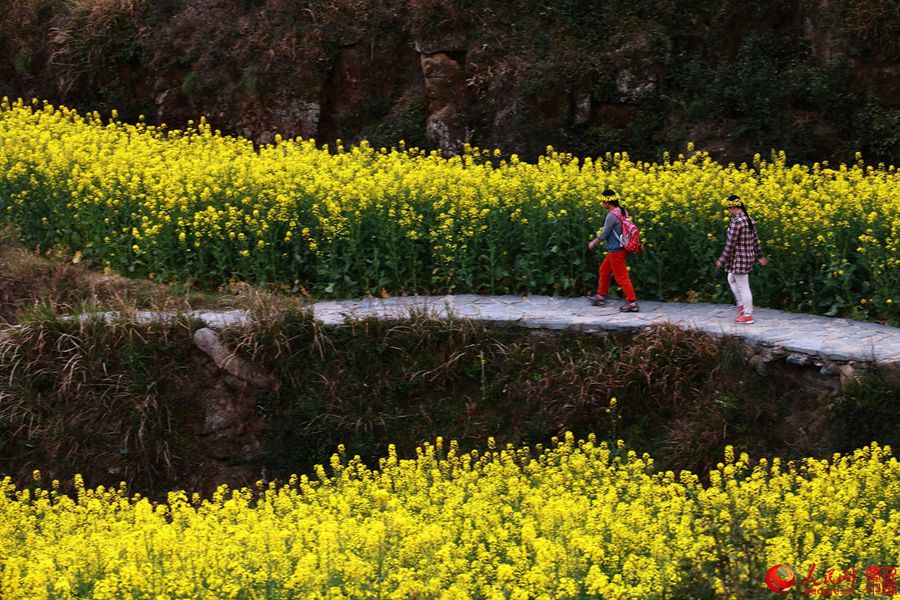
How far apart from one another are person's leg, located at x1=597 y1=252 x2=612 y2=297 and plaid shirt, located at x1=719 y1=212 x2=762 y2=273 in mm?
1141

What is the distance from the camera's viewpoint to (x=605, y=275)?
12.4m

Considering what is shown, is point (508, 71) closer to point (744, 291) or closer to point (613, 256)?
point (613, 256)

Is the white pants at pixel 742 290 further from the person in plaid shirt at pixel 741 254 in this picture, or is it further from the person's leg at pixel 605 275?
the person's leg at pixel 605 275

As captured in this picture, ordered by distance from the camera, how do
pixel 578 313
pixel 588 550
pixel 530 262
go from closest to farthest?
pixel 588 550 < pixel 578 313 < pixel 530 262

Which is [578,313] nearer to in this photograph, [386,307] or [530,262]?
[530,262]

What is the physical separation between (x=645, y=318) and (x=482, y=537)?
4192 mm

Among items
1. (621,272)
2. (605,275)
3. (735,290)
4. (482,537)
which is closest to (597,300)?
(605,275)

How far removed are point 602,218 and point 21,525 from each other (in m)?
6.47

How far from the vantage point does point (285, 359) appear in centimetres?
1204

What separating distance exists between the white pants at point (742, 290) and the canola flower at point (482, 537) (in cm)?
191

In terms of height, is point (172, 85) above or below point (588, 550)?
above

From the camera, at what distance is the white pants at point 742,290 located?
11.6 m

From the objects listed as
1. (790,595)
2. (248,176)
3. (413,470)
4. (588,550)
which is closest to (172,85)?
(248,176)

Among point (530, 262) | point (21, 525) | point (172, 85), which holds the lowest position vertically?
point (21, 525)
